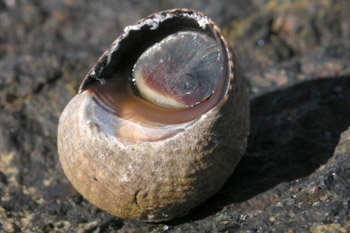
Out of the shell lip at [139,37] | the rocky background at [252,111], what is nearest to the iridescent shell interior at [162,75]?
the shell lip at [139,37]

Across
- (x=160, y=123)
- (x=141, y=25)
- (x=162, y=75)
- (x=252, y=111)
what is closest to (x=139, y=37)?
(x=141, y=25)

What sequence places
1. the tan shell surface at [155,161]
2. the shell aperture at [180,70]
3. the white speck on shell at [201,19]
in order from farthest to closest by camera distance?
the shell aperture at [180,70] < the white speck on shell at [201,19] < the tan shell surface at [155,161]

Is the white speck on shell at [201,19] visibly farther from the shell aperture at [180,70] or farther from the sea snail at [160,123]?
the shell aperture at [180,70]

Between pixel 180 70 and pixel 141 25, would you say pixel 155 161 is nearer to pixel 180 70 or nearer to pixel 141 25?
pixel 180 70

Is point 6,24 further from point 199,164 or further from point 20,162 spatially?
point 199,164

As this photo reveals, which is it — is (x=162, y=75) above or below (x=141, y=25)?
below

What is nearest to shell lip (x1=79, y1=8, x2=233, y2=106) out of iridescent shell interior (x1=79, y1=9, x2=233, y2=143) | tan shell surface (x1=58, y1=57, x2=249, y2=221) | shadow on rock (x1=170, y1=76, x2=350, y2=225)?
iridescent shell interior (x1=79, y1=9, x2=233, y2=143)

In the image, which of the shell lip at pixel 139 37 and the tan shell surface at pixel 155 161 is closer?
the tan shell surface at pixel 155 161
